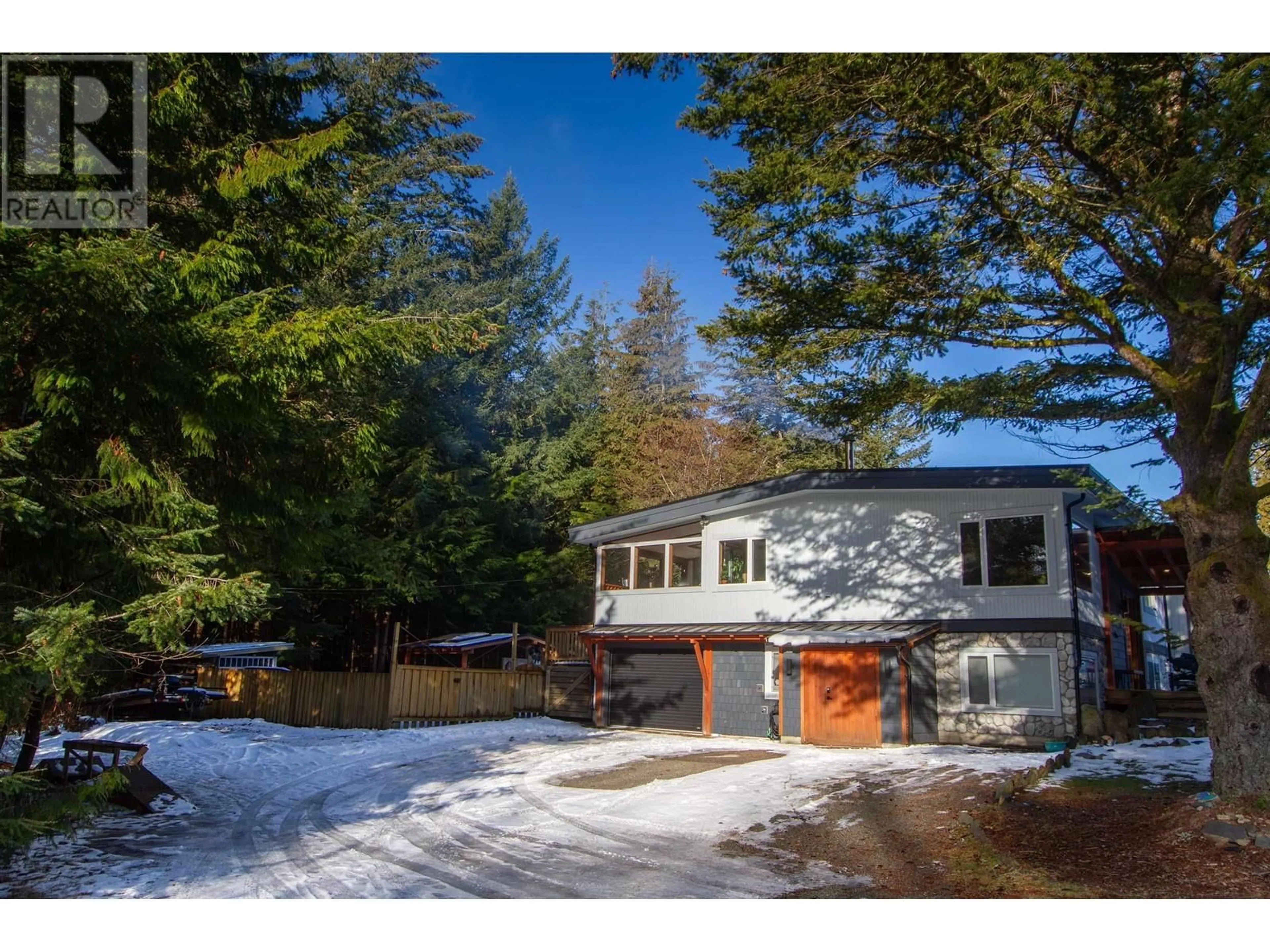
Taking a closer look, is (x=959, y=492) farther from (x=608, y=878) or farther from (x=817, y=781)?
(x=608, y=878)

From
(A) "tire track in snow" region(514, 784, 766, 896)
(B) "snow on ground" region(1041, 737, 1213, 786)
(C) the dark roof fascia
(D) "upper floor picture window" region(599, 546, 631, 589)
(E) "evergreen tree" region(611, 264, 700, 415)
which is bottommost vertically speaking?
(B) "snow on ground" region(1041, 737, 1213, 786)

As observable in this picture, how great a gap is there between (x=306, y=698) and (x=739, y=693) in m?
10.9

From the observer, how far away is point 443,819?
29.9 ft

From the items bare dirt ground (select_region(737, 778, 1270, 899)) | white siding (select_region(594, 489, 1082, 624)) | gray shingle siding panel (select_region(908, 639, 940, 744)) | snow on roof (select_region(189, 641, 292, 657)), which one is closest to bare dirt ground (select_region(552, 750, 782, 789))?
bare dirt ground (select_region(737, 778, 1270, 899))

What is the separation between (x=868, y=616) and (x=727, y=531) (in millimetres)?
3895

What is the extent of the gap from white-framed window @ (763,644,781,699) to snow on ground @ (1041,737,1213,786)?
5.94 metres

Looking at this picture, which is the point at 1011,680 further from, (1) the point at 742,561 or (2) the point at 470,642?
(2) the point at 470,642

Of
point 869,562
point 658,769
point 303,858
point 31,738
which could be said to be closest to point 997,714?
point 869,562

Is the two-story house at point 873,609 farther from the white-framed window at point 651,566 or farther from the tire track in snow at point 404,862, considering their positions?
the tire track in snow at point 404,862

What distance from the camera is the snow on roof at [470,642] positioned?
77.6 ft

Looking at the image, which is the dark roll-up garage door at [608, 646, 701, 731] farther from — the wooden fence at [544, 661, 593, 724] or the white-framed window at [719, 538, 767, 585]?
the white-framed window at [719, 538, 767, 585]

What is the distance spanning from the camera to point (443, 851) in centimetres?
755

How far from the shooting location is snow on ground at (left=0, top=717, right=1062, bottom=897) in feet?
21.3
